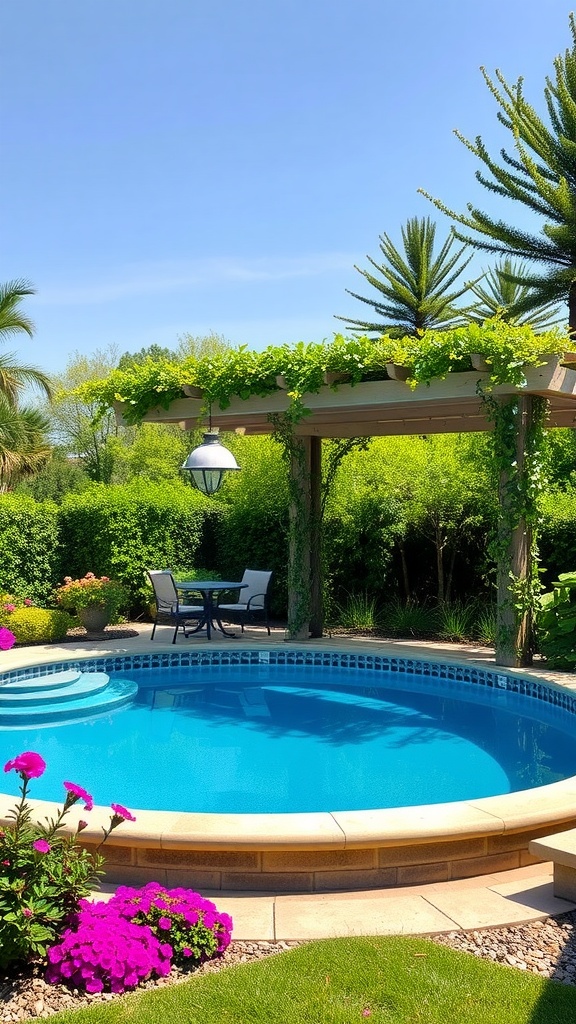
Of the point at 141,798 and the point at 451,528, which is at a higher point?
the point at 451,528

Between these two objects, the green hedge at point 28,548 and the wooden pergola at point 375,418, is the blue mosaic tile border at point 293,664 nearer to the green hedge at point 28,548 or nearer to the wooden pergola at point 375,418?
the wooden pergola at point 375,418

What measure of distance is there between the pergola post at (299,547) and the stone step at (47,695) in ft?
9.39

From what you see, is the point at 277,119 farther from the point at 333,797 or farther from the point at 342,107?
the point at 333,797

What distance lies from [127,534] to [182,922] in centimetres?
939

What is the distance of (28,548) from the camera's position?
11852 millimetres

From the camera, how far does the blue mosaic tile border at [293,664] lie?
28.0 ft

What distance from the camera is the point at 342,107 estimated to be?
12055 millimetres

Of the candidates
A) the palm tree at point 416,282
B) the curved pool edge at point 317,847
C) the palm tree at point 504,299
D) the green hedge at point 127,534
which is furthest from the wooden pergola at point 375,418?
the palm tree at point 416,282

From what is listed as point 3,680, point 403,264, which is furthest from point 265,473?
point 403,264

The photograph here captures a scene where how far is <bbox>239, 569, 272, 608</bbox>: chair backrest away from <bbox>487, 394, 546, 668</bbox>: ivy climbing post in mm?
3703

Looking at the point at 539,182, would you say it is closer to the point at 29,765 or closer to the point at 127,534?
the point at 127,534

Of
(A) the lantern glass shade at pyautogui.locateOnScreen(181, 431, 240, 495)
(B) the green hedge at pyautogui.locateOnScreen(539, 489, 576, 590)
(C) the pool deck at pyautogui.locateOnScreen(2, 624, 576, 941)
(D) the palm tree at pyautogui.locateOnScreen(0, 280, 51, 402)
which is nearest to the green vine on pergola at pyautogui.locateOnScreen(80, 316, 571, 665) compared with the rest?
(A) the lantern glass shade at pyautogui.locateOnScreen(181, 431, 240, 495)

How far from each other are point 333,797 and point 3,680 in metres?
4.34

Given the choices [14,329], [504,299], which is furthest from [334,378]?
[504,299]
